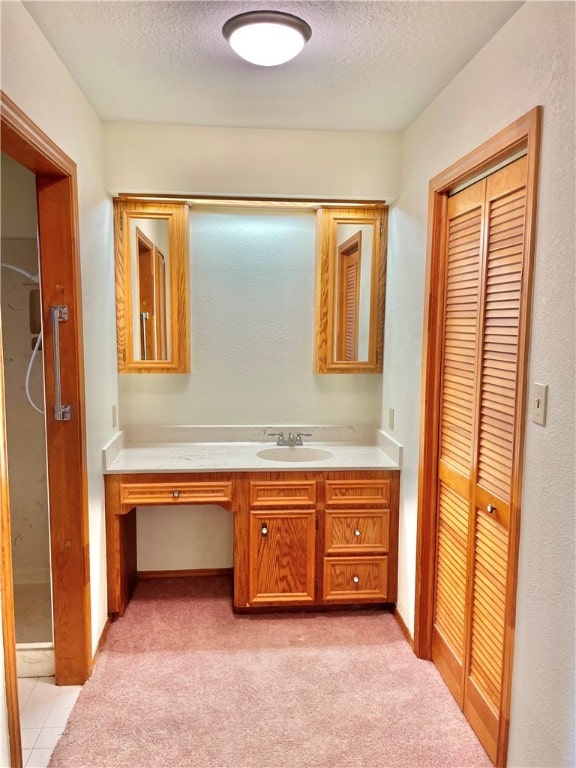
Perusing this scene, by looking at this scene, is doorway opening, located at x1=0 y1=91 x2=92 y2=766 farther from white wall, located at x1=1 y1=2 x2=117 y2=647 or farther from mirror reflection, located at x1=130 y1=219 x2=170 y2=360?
mirror reflection, located at x1=130 y1=219 x2=170 y2=360

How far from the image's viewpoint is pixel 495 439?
171 centimetres

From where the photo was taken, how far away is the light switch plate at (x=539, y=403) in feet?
4.48

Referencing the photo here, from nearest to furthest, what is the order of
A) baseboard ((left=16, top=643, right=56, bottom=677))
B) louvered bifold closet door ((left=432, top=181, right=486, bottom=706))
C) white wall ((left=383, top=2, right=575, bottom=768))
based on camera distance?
white wall ((left=383, top=2, right=575, bottom=768)) → louvered bifold closet door ((left=432, top=181, right=486, bottom=706)) → baseboard ((left=16, top=643, right=56, bottom=677))

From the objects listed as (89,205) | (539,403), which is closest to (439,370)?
(539,403)

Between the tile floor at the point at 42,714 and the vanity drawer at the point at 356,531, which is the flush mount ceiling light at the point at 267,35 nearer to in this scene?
the vanity drawer at the point at 356,531

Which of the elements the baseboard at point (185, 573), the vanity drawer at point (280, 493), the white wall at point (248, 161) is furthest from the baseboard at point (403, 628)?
the white wall at point (248, 161)

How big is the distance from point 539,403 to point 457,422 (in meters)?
0.65

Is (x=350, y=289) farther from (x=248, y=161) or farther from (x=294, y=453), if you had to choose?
(x=294, y=453)

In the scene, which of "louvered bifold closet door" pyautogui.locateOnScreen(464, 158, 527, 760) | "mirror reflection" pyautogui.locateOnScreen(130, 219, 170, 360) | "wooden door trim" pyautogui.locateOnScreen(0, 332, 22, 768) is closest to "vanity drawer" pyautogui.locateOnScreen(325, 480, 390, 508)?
"louvered bifold closet door" pyautogui.locateOnScreen(464, 158, 527, 760)

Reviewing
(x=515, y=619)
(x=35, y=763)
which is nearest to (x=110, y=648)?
(x=35, y=763)

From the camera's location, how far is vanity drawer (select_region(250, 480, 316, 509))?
2.57m

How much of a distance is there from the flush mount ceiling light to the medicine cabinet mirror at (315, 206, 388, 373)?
1.18m

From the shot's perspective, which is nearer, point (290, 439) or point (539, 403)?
point (539, 403)

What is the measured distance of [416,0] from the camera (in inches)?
57.7
